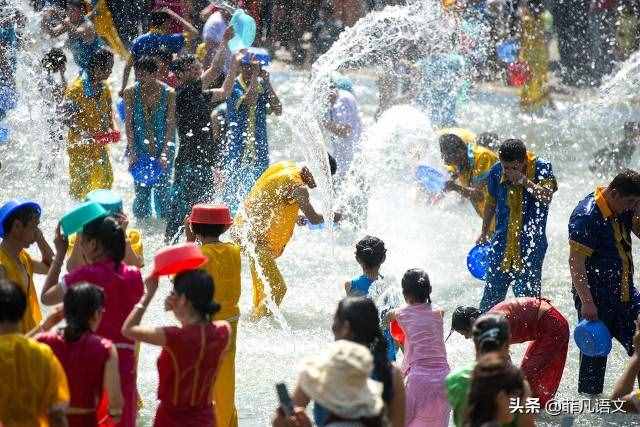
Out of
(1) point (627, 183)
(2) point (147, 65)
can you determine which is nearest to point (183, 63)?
(2) point (147, 65)

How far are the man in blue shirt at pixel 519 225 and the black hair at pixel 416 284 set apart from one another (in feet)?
5.79

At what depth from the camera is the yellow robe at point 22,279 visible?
6.16m

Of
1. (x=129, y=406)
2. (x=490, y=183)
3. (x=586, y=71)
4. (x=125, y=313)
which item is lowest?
(x=129, y=406)

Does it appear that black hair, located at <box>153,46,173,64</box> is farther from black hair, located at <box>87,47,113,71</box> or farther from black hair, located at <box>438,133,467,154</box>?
black hair, located at <box>438,133,467,154</box>

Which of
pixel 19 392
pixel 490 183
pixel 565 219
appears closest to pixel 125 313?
pixel 19 392

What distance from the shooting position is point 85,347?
517 centimetres

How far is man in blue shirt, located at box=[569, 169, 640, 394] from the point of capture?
7605 mm

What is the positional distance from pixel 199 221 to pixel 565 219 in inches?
270

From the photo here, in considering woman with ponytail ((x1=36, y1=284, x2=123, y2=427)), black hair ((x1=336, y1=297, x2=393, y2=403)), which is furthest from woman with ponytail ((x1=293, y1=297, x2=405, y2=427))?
woman with ponytail ((x1=36, y1=284, x2=123, y2=427))

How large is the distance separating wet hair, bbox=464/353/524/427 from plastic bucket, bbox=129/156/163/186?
6.80 m

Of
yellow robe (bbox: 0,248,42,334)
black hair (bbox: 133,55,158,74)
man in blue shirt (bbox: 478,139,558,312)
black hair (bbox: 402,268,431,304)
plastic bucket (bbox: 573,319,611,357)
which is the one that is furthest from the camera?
black hair (bbox: 133,55,158,74)

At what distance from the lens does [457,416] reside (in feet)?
17.0

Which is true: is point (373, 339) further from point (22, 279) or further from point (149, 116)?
point (149, 116)

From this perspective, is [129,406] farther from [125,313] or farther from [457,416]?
[457,416]
